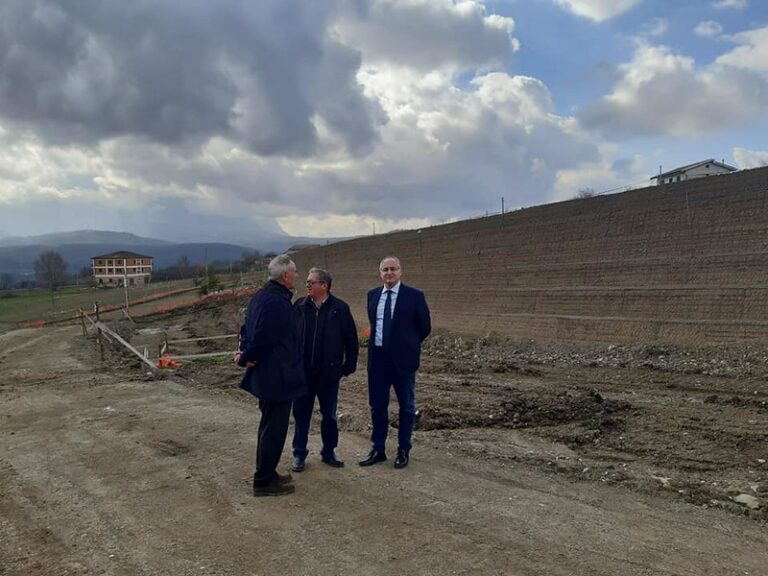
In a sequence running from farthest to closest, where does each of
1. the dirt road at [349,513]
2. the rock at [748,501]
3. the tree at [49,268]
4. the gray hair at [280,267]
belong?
1. the tree at [49,268]
2. the gray hair at [280,267]
3. the rock at [748,501]
4. the dirt road at [349,513]

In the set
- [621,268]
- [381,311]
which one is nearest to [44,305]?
[621,268]

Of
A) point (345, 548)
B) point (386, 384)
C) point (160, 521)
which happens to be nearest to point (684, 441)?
point (386, 384)

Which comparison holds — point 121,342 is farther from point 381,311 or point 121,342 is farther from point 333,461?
point 381,311

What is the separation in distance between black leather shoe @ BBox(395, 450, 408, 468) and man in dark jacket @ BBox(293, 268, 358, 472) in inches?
21.6

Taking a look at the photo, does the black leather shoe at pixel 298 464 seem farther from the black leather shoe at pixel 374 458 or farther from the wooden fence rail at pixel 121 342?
the wooden fence rail at pixel 121 342

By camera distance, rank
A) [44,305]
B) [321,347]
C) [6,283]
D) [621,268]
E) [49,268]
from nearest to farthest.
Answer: [321,347]
[621,268]
[44,305]
[49,268]
[6,283]

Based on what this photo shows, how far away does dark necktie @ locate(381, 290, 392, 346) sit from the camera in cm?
543

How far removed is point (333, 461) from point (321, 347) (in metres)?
1.14

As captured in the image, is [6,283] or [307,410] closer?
[307,410]

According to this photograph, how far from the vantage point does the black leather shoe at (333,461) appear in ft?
18.3

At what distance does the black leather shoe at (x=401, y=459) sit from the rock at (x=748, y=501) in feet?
8.90

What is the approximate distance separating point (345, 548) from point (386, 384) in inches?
72.4

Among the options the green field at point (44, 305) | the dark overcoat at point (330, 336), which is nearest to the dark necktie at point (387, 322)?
the dark overcoat at point (330, 336)

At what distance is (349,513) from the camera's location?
445 cm
